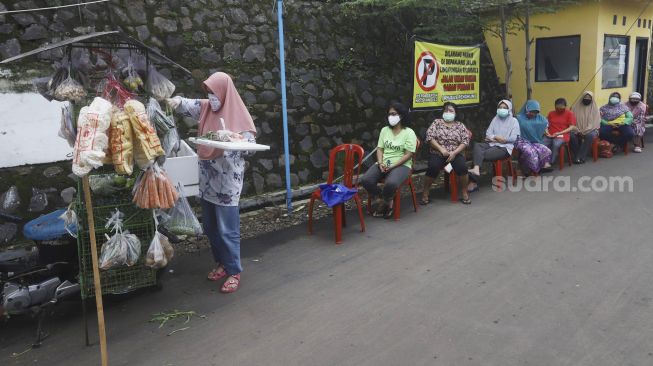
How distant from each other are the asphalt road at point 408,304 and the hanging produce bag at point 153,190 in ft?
2.93

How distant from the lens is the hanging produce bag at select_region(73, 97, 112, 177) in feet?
9.23

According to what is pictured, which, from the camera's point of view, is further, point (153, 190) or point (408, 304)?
point (408, 304)

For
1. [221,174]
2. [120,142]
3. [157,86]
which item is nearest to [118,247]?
[120,142]

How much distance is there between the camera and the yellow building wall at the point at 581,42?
391 inches

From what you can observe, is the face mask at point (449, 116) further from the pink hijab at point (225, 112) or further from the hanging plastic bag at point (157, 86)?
the hanging plastic bag at point (157, 86)

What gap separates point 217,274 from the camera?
428cm

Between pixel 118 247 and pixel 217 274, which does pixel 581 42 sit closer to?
pixel 217 274

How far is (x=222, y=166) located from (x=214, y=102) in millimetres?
506

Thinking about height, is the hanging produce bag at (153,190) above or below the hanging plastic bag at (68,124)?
below

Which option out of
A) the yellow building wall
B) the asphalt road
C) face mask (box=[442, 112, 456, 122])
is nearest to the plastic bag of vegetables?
the asphalt road

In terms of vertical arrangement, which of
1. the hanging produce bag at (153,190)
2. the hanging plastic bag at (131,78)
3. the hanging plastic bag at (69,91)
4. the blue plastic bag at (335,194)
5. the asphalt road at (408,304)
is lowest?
the asphalt road at (408,304)

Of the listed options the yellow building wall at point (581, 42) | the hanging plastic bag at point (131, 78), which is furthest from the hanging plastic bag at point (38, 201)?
the yellow building wall at point (581, 42)

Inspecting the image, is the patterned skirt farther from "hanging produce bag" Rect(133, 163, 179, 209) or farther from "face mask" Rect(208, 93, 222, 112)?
"hanging produce bag" Rect(133, 163, 179, 209)

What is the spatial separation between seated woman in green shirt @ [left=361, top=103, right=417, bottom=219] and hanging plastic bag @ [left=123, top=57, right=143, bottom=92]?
3.17 meters
